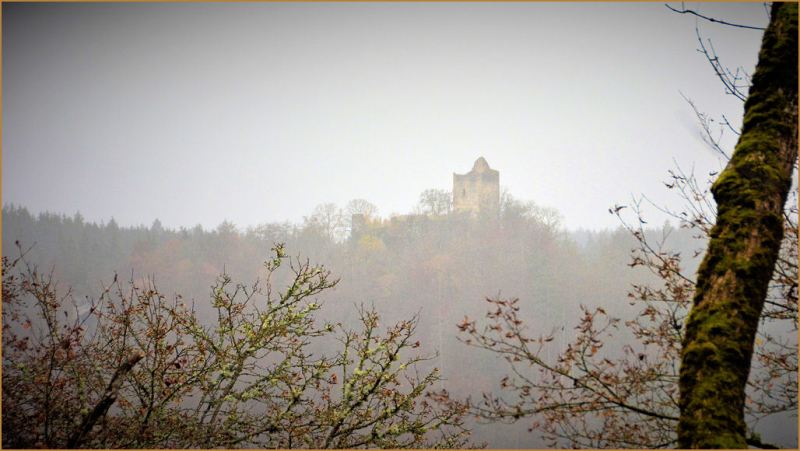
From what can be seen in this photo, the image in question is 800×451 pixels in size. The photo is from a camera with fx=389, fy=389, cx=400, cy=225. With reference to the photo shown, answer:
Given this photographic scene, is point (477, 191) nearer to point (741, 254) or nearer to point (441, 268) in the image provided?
point (441, 268)

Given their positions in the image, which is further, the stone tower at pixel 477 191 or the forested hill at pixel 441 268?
the stone tower at pixel 477 191

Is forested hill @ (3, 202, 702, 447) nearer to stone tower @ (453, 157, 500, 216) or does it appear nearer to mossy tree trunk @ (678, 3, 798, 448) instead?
stone tower @ (453, 157, 500, 216)

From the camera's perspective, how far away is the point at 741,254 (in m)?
2.06

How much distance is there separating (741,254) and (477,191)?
4999cm

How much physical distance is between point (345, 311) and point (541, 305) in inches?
835

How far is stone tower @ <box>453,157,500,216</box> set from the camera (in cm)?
5095

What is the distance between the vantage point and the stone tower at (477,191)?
167 feet

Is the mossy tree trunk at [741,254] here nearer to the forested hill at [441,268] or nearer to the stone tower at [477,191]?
the forested hill at [441,268]

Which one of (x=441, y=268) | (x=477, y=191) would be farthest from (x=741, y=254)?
(x=477, y=191)

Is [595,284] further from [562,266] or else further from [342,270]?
[342,270]

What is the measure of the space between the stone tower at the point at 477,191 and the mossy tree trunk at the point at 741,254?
4891 cm

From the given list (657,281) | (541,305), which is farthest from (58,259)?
(657,281)

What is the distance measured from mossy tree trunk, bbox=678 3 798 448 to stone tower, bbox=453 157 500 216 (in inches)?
1926

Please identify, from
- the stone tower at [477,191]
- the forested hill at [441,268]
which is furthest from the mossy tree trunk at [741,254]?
the stone tower at [477,191]
